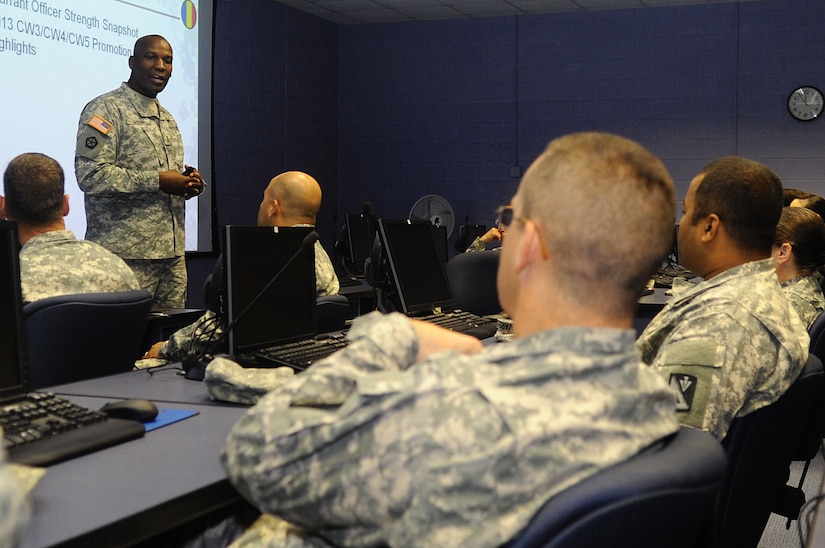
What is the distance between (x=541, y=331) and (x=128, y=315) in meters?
1.67

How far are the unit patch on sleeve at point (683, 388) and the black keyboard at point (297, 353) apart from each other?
0.78m

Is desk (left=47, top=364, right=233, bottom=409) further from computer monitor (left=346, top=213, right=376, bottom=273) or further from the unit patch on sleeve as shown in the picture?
computer monitor (left=346, top=213, right=376, bottom=273)

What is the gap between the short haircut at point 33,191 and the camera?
2539 mm

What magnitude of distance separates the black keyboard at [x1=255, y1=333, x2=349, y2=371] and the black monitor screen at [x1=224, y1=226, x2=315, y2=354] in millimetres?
37

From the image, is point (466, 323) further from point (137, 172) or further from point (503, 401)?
point (137, 172)

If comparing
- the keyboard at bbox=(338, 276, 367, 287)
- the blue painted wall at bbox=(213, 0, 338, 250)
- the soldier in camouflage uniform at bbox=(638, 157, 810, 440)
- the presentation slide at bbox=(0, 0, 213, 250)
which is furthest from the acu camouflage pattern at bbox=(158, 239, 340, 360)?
the blue painted wall at bbox=(213, 0, 338, 250)

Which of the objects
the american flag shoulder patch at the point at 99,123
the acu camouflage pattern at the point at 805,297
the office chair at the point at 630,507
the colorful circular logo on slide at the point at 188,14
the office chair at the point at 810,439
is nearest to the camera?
the office chair at the point at 630,507

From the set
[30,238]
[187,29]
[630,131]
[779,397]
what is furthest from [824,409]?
[630,131]

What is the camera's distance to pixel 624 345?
1.06m

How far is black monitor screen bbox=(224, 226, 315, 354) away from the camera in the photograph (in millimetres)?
2061

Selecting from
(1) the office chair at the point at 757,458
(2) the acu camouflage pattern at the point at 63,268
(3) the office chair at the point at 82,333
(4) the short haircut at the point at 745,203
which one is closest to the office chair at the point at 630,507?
(1) the office chair at the point at 757,458

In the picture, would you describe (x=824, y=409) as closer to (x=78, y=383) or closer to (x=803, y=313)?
(x=803, y=313)

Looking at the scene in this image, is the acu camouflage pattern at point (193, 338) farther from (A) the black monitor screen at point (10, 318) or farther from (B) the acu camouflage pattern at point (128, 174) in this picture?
(B) the acu camouflage pattern at point (128, 174)

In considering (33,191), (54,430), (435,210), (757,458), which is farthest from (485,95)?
(54,430)
